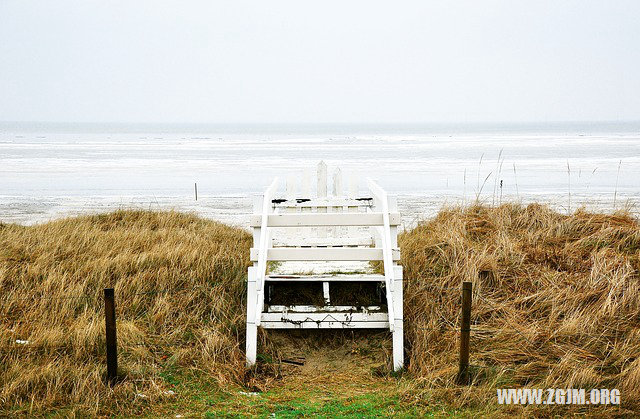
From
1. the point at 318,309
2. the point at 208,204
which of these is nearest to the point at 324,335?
the point at 318,309

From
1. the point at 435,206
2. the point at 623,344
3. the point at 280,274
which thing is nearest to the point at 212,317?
the point at 280,274

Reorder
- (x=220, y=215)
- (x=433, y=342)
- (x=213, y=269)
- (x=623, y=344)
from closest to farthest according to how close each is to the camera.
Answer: (x=623, y=344) < (x=433, y=342) < (x=213, y=269) < (x=220, y=215)

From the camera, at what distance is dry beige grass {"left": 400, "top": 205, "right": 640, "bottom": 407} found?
5406 mm

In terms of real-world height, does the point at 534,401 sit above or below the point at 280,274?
below

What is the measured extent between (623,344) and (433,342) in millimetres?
1932

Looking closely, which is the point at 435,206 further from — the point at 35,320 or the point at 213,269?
the point at 35,320

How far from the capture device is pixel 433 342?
245 inches

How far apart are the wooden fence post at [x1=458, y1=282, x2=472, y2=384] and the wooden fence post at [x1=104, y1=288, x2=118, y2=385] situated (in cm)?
322

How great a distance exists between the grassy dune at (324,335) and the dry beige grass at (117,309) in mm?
21

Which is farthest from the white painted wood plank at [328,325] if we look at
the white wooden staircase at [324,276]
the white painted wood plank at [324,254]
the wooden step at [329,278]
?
the white painted wood plank at [324,254]

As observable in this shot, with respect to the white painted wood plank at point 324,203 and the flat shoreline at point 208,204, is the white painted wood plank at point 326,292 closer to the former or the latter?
the white painted wood plank at point 324,203

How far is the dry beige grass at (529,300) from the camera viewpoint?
213 inches

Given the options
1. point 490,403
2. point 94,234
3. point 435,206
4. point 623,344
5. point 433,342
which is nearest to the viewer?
point 490,403

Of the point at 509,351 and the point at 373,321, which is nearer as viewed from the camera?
the point at 509,351
